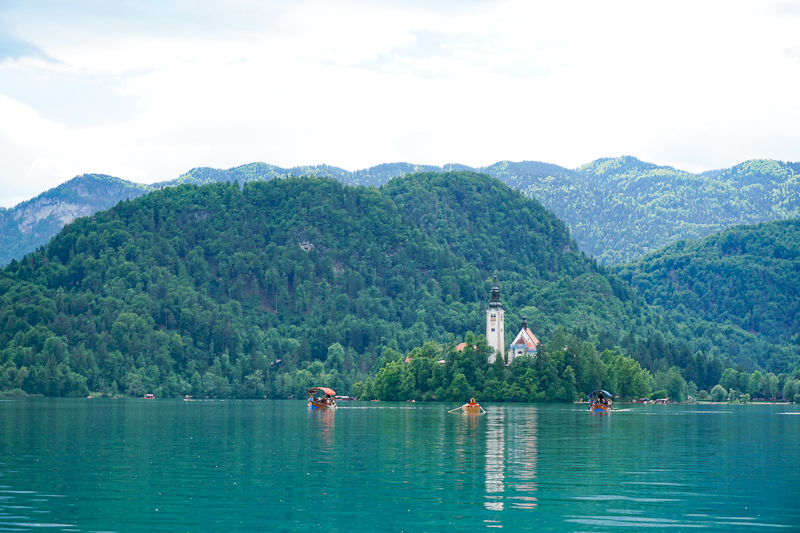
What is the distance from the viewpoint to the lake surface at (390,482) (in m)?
39.3

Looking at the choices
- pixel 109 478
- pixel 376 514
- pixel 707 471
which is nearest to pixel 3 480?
pixel 109 478

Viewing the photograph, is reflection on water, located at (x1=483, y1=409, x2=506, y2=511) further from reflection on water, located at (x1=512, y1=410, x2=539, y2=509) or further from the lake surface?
reflection on water, located at (x1=512, y1=410, x2=539, y2=509)

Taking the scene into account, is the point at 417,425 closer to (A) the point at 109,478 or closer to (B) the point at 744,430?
(B) the point at 744,430

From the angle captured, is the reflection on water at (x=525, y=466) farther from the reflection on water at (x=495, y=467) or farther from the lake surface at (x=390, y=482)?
the reflection on water at (x=495, y=467)

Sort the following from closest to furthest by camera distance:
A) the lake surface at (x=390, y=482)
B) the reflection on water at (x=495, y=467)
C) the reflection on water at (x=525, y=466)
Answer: the lake surface at (x=390, y=482) < the reflection on water at (x=495, y=467) < the reflection on water at (x=525, y=466)

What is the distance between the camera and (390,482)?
50.5 m

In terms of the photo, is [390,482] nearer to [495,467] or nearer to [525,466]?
[495,467]

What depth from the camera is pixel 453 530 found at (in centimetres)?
3728

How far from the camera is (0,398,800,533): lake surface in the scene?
3928 cm

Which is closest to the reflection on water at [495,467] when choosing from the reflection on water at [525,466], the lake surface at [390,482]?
the lake surface at [390,482]

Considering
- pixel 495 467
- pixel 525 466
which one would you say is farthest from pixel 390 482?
pixel 525 466

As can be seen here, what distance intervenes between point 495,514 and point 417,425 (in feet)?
213

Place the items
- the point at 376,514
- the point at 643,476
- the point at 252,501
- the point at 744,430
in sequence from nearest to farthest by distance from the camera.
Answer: the point at 376,514, the point at 252,501, the point at 643,476, the point at 744,430

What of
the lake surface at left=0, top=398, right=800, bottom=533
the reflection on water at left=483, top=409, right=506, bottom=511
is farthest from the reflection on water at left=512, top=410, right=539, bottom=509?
the reflection on water at left=483, top=409, right=506, bottom=511
